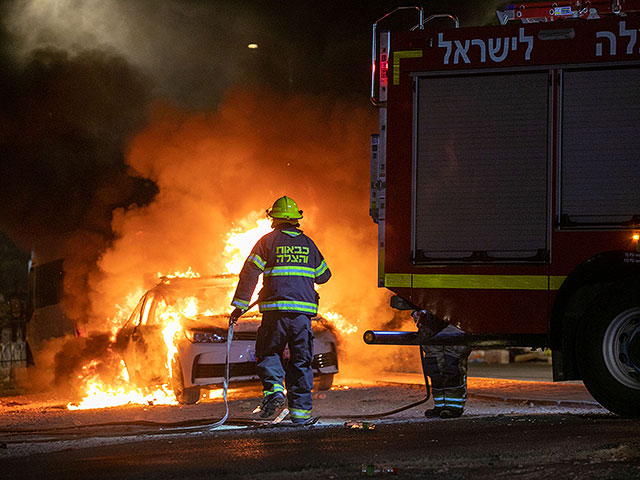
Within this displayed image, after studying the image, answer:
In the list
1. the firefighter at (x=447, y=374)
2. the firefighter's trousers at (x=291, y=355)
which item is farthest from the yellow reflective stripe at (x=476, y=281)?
the firefighter's trousers at (x=291, y=355)

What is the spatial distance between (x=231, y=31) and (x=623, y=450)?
1461 centimetres

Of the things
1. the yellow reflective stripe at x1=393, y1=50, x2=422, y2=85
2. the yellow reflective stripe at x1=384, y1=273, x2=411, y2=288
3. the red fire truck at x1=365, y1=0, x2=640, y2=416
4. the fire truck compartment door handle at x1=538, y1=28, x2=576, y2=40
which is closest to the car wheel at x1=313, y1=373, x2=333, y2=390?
the red fire truck at x1=365, y1=0, x2=640, y2=416

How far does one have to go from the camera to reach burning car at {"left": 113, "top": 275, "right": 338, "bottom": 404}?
9.70m

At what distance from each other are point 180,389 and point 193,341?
0.50m

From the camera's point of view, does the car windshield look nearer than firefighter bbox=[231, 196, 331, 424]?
No

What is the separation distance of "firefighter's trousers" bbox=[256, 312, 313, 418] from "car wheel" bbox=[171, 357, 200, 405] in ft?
6.26

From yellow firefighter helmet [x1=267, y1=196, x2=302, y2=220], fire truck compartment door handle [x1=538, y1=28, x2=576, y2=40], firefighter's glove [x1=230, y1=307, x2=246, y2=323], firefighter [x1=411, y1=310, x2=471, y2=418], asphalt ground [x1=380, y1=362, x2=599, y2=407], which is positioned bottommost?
asphalt ground [x1=380, y1=362, x2=599, y2=407]

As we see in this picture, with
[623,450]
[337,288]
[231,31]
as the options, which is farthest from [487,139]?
[231,31]

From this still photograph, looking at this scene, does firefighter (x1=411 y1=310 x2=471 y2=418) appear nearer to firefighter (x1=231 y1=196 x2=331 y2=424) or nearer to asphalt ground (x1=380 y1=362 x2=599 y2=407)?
firefighter (x1=231 y1=196 x2=331 y2=424)

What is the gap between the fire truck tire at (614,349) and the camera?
709cm

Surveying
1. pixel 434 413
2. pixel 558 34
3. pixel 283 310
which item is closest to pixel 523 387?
pixel 434 413

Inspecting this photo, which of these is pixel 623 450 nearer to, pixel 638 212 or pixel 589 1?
pixel 638 212

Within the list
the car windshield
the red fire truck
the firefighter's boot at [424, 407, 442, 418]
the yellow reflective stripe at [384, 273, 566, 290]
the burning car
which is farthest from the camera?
the car windshield

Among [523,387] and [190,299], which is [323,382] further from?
[523,387]
